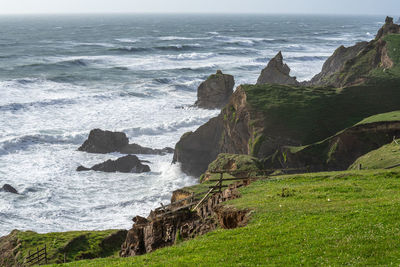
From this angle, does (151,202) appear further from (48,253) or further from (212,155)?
(48,253)

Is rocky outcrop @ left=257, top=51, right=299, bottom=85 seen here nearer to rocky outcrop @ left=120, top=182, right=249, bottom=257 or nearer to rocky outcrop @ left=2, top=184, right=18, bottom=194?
rocky outcrop @ left=2, top=184, right=18, bottom=194

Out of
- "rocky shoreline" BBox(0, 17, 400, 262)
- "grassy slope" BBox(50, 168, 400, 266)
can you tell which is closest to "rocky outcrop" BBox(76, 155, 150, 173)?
"rocky shoreline" BBox(0, 17, 400, 262)

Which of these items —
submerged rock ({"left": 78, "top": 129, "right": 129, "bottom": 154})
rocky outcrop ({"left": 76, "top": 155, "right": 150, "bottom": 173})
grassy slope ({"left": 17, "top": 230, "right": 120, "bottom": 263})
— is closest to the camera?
grassy slope ({"left": 17, "top": 230, "right": 120, "bottom": 263})

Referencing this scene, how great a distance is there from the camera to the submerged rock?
167 ft

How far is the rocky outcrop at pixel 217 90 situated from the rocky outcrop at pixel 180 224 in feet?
149

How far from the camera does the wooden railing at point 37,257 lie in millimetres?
23366

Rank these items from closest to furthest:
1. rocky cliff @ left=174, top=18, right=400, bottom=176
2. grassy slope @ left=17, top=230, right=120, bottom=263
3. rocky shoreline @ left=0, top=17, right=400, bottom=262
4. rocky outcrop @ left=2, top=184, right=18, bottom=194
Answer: rocky shoreline @ left=0, top=17, right=400, bottom=262
grassy slope @ left=17, top=230, right=120, bottom=263
rocky cliff @ left=174, top=18, right=400, bottom=176
rocky outcrop @ left=2, top=184, right=18, bottom=194

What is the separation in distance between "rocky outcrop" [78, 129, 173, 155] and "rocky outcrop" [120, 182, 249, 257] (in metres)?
29.2

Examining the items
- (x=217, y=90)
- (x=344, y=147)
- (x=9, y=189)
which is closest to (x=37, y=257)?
(x=9, y=189)

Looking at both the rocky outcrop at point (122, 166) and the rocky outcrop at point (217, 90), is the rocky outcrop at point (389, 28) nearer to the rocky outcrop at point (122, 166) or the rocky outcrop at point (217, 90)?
the rocky outcrop at point (217, 90)

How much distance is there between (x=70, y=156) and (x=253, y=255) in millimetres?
38168

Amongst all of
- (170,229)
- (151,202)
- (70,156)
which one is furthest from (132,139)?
(170,229)

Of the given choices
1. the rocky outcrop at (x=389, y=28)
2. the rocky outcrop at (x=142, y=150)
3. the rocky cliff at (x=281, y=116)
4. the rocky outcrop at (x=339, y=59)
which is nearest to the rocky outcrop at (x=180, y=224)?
the rocky cliff at (x=281, y=116)

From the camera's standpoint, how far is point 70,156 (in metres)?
49.5
